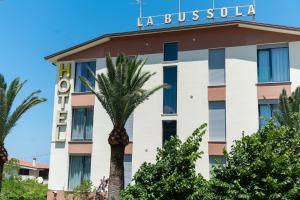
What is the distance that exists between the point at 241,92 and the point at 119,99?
1006cm

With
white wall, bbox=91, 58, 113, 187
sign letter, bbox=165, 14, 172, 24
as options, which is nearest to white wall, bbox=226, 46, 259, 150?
sign letter, bbox=165, 14, 172, 24

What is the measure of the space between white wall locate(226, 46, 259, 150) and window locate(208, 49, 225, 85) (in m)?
0.45

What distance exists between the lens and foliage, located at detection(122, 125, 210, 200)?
19547 millimetres

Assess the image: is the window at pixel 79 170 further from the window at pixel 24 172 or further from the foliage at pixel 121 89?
the window at pixel 24 172

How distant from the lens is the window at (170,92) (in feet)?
106

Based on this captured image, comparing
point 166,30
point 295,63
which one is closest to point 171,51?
point 166,30

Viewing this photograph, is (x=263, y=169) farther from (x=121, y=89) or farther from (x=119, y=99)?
(x=121, y=89)

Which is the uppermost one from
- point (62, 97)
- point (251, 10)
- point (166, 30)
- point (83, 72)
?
point (251, 10)

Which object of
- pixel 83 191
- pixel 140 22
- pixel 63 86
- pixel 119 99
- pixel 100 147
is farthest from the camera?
pixel 63 86

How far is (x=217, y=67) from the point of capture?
31641 millimetres

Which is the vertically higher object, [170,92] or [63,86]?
[63,86]

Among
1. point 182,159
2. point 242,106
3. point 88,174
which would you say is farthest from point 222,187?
point 88,174

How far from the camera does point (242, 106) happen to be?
99.2ft

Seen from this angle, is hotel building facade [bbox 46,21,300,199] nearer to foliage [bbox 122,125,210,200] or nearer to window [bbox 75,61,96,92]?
window [bbox 75,61,96,92]
